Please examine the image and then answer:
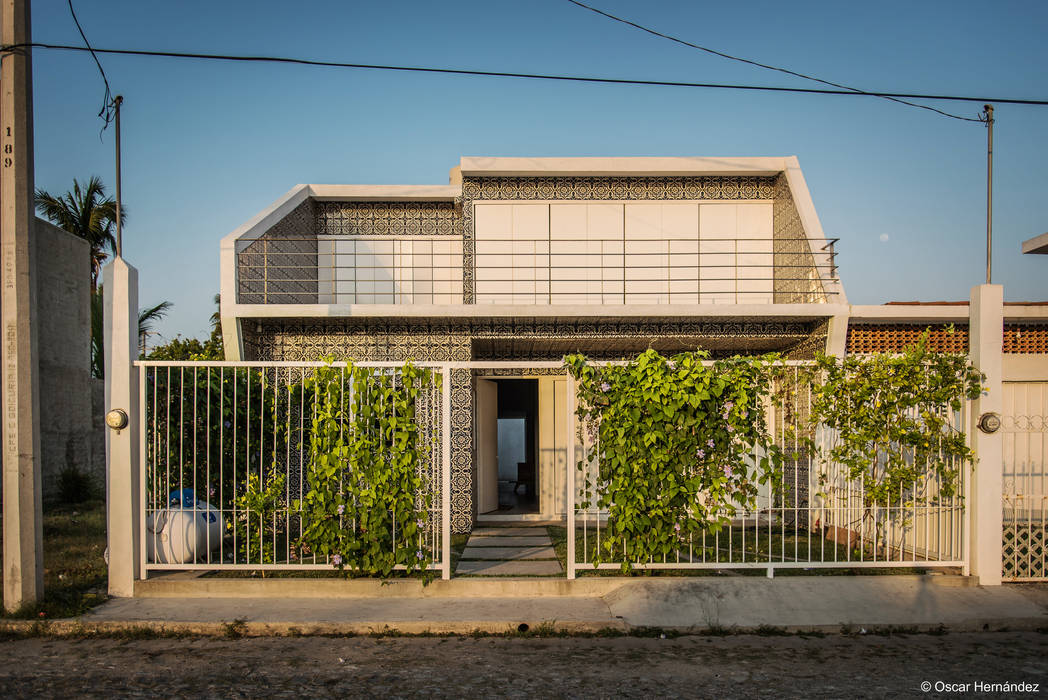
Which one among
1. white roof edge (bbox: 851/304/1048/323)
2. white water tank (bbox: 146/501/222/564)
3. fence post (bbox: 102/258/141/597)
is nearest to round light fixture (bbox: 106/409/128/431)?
fence post (bbox: 102/258/141/597)

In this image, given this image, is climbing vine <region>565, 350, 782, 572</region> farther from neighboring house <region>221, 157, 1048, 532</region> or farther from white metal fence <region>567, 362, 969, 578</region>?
neighboring house <region>221, 157, 1048, 532</region>

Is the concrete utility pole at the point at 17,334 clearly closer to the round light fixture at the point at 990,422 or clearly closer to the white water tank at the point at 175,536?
the white water tank at the point at 175,536

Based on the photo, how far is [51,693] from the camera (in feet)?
14.8

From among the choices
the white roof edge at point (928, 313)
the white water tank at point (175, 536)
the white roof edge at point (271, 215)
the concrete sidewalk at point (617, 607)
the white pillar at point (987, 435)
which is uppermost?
the white roof edge at point (271, 215)

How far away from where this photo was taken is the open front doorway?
445 inches

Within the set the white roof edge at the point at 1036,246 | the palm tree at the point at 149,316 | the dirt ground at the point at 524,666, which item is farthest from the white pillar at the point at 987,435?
the palm tree at the point at 149,316

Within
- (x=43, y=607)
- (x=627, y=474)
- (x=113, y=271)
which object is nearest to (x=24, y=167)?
(x=113, y=271)

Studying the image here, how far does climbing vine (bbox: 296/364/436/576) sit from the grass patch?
6.41ft

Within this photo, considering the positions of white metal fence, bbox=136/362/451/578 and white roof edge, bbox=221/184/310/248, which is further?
white roof edge, bbox=221/184/310/248

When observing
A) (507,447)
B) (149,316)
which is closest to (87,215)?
(149,316)

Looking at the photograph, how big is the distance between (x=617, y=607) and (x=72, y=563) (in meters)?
5.78

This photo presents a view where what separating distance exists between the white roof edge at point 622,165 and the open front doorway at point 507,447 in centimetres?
329

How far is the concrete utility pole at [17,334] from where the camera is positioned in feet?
19.4

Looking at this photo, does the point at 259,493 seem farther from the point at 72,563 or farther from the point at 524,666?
the point at 524,666
